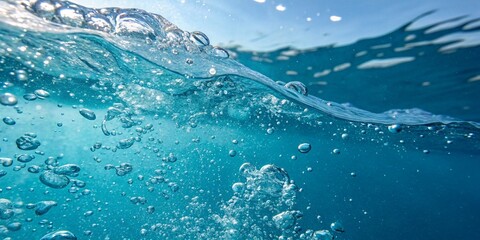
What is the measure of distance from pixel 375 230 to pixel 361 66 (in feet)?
92.3

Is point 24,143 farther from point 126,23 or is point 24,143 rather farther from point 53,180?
point 126,23

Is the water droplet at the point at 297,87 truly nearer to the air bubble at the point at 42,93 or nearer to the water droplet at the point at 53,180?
the water droplet at the point at 53,180

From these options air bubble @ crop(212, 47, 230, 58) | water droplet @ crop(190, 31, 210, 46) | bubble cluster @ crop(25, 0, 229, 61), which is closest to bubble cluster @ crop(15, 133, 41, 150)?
bubble cluster @ crop(25, 0, 229, 61)

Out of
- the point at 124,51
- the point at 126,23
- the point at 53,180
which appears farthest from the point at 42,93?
the point at 126,23

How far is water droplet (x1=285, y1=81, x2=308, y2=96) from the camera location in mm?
11833

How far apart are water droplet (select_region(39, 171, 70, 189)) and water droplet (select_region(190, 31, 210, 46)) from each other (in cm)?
560

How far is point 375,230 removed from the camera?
32.8 meters

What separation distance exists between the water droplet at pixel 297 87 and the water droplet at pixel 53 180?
8.41 meters

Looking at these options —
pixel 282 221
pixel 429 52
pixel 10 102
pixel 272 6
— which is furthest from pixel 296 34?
pixel 10 102

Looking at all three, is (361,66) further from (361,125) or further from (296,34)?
(361,125)

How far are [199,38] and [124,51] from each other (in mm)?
3376

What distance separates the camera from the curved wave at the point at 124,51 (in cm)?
804

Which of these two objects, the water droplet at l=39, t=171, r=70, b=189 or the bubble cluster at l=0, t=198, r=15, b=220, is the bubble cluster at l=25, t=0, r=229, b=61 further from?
the bubble cluster at l=0, t=198, r=15, b=220

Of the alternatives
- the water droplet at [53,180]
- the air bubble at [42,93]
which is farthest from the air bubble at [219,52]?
the air bubble at [42,93]
